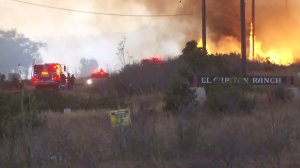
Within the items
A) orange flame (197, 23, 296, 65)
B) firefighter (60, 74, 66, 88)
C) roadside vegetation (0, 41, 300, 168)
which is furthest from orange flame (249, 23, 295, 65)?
roadside vegetation (0, 41, 300, 168)

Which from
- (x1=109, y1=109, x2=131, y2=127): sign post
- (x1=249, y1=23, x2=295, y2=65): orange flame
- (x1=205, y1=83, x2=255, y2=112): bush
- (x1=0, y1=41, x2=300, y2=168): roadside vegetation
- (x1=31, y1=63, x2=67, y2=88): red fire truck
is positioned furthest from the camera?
(x1=249, y1=23, x2=295, y2=65): orange flame

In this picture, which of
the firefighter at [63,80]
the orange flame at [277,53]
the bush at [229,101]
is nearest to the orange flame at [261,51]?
the orange flame at [277,53]

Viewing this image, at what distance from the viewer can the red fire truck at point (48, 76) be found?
38.9 meters

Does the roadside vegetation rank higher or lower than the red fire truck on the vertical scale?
lower

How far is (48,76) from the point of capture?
39.3m

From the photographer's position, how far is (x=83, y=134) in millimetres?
11164

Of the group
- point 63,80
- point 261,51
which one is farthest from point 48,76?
point 261,51

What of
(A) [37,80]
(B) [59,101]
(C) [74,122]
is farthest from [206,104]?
(A) [37,80]

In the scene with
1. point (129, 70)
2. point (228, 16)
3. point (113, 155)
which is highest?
point (228, 16)

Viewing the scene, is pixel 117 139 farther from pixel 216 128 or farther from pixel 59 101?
pixel 59 101

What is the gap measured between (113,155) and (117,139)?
325mm

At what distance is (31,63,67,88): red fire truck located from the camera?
3894 centimetres

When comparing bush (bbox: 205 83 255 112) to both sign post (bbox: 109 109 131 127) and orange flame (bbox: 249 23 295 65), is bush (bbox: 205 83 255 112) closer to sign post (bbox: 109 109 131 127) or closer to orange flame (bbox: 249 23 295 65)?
sign post (bbox: 109 109 131 127)

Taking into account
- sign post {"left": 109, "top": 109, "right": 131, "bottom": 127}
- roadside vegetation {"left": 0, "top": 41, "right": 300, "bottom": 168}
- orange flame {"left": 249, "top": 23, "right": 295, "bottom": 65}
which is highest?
orange flame {"left": 249, "top": 23, "right": 295, "bottom": 65}
